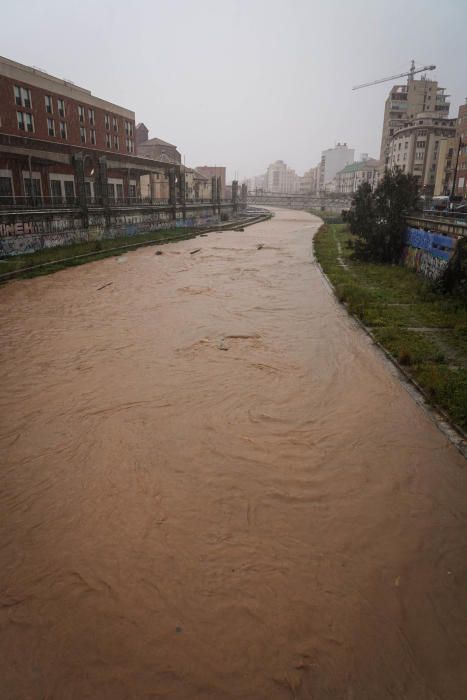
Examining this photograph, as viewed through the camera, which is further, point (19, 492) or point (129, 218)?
point (129, 218)

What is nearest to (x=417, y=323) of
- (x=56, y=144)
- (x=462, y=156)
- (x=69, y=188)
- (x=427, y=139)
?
(x=56, y=144)

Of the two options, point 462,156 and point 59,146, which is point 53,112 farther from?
point 462,156

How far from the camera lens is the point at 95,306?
1788cm

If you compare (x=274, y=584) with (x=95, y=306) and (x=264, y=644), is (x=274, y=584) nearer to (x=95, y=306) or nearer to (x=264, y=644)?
(x=264, y=644)

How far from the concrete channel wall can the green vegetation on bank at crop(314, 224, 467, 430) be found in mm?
18972

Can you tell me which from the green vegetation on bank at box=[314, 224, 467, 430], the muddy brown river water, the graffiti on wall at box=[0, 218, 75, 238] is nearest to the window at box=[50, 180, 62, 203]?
the graffiti on wall at box=[0, 218, 75, 238]

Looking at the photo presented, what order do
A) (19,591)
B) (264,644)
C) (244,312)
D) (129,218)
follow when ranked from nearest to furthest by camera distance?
(264,644), (19,591), (244,312), (129,218)

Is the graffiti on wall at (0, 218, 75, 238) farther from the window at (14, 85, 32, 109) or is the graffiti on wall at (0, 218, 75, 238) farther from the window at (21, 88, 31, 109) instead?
the window at (21, 88, 31, 109)

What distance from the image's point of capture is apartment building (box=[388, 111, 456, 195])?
91875 mm

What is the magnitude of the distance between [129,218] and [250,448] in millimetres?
38431

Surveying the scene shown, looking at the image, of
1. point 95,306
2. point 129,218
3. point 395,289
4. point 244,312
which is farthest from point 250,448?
point 129,218

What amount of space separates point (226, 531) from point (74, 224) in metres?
32.5

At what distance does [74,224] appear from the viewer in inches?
1315

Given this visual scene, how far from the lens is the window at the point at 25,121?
44.7m
